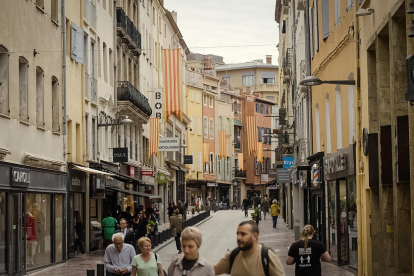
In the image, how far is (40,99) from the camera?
2538cm

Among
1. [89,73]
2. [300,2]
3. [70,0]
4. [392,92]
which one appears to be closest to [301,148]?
[300,2]

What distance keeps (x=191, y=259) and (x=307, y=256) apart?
437cm

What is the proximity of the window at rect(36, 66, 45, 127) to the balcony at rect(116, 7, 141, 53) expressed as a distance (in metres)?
16.1

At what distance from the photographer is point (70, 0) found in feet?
98.1

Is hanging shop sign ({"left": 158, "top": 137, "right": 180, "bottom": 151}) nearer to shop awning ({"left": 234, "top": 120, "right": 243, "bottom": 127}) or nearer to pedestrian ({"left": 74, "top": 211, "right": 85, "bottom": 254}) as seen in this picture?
pedestrian ({"left": 74, "top": 211, "right": 85, "bottom": 254})

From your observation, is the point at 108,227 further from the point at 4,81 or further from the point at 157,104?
the point at 157,104


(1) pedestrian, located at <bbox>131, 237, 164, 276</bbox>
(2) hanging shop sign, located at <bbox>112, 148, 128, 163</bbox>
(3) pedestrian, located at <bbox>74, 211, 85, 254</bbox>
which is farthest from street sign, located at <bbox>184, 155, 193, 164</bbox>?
→ (1) pedestrian, located at <bbox>131, 237, 164, 276</bbox>

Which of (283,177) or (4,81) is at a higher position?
(4,81)

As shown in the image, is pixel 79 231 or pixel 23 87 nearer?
pixel 23 87

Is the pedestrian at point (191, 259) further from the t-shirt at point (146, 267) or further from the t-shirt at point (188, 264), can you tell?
the t-shirt at point (146, 267)

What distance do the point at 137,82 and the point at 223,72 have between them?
7673 centimetres

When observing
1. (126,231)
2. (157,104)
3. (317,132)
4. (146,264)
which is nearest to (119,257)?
(146,264)

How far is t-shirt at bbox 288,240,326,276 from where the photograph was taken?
11.8 meters

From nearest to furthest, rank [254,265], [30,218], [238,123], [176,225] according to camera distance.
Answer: [254,265] → [30,218] → [176,225] → [238,123]
